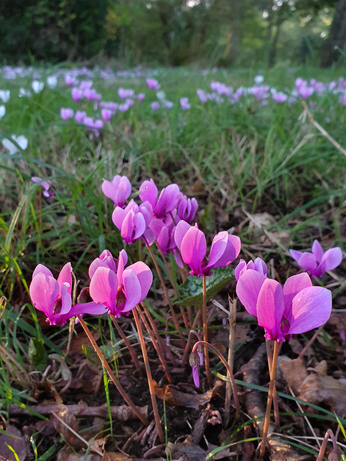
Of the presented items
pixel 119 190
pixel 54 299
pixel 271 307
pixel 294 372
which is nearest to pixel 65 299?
pixel 54 299

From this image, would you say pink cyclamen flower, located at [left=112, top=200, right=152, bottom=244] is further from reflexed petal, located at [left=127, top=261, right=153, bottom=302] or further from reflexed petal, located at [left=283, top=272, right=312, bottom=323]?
reflexed petal, located at [left=283, top=272, right=312, bottom=323]

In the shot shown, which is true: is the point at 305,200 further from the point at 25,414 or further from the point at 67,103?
the point at 67,103

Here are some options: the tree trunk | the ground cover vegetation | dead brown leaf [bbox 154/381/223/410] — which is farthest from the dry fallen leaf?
the tree trunk

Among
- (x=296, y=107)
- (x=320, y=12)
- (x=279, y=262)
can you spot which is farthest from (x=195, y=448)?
(x=320, y=12)

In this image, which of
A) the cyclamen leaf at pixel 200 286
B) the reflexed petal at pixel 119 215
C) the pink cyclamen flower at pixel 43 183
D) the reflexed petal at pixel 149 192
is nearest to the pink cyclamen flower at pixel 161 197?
the reflexed petal at pixel 149 192

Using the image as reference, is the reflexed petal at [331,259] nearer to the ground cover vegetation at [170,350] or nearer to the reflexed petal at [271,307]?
the ground cover vegetation at [170,350]
